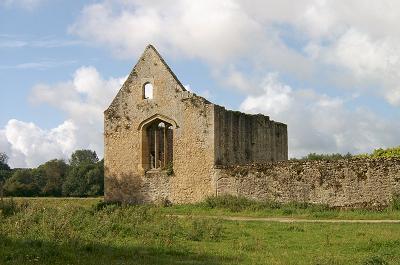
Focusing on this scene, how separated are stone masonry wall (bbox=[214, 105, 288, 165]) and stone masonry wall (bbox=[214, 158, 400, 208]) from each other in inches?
88.5

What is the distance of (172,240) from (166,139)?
19.5m

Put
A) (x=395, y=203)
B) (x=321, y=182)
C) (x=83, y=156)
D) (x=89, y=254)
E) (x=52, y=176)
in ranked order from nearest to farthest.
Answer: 1. (x=89, y=254)
2. (x=395, y=203)
3. (x=321, y=182)
4. (x=52, y=176)
5. (x=83, y=156)

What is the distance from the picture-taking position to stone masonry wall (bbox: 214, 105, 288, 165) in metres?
31.5

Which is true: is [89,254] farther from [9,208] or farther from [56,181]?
[56,181]

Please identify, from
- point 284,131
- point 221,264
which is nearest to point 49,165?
point 284,131

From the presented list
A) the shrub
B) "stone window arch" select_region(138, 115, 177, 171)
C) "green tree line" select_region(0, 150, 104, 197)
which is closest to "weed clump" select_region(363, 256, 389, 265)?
the shrub

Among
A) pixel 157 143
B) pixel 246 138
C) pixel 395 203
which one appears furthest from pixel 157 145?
pixel 395 203

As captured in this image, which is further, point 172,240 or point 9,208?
point 9,208

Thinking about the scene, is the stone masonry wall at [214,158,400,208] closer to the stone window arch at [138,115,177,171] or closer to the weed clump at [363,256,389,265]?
the stone window arch at [138,115,177,171]

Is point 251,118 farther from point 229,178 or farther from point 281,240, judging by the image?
point 281,240

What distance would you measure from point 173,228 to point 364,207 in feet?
40.6

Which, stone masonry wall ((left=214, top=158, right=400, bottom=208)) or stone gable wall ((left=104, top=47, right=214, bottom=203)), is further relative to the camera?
stone gable wall ((left=104, top=47, right=214, bottom=203))

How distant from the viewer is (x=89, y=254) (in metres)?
12.2

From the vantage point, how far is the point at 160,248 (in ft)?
45.2
